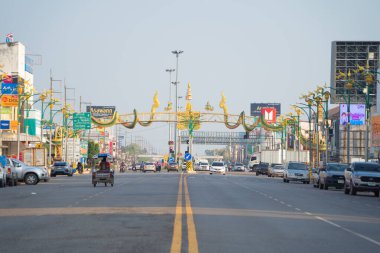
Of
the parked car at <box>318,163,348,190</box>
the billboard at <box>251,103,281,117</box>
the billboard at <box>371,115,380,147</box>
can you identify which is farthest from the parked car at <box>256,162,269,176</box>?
the billboard at <box>251,103,281,117</box>

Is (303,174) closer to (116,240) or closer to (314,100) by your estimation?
(314,100)

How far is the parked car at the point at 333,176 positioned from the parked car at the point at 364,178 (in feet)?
23.2

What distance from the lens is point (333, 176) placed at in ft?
177

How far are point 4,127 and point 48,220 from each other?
6166 centimetres

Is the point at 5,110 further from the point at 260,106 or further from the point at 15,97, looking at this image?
the point at 260,106

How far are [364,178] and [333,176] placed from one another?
892cm

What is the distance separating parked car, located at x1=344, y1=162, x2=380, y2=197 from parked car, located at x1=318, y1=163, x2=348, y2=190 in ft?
23.2

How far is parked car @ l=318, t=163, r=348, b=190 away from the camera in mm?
54000

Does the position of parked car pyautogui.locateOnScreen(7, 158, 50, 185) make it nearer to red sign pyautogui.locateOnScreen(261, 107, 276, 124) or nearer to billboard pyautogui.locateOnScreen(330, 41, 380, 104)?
billboard pyautogui.locateOnScreen(330, 41, 380, 104)

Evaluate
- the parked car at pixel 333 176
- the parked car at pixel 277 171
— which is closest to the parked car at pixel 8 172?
the parked car at pixel 333 176

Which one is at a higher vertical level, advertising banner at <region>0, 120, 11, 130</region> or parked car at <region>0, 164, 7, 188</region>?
advertising banner at <region>0, 120, 11, 130</region>

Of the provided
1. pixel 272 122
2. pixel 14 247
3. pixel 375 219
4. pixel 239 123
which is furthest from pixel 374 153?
pixel 14 247

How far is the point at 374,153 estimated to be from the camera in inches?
3602

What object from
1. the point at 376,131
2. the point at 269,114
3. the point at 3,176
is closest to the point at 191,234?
the point at 3,176
